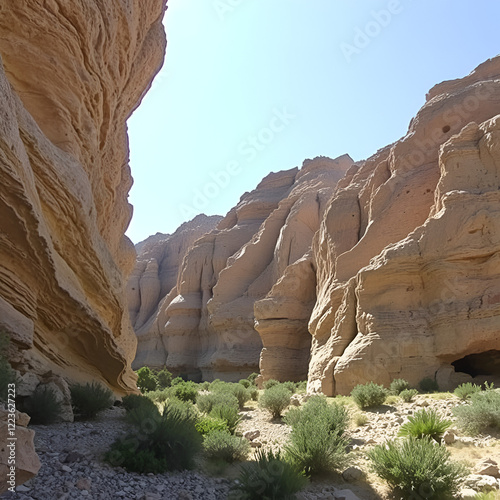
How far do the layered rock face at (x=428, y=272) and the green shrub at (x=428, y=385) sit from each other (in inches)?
12.8

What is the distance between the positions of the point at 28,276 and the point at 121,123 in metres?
9.32

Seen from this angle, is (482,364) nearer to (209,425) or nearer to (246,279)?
(209,425)

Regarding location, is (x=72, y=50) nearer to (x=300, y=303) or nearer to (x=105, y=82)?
(x=105, y=82)

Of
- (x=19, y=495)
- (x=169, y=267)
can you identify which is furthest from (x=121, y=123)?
(x=169, y=267)

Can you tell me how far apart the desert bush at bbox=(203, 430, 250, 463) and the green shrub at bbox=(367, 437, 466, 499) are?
8.14ft

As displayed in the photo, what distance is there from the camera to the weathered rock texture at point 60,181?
23.4 ft

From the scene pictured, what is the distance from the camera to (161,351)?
4803 cm

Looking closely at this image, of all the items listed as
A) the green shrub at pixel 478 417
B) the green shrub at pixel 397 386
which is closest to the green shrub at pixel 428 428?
the green shrub at pixel 478 417

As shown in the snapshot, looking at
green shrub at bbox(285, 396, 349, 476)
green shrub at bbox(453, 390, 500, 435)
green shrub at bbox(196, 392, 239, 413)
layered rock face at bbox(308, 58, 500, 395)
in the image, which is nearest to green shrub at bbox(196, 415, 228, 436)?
green shrub at bbox(285, 396, 349, 476)

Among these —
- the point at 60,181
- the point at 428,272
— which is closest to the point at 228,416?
the point at 60,181

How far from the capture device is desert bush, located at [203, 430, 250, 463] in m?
6.81

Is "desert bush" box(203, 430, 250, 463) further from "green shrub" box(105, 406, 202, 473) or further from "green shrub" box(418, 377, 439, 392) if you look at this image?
"green shrub" box(418, 377, 439, 392)

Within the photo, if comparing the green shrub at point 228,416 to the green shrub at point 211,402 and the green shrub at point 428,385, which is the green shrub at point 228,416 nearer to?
the green shrub at point 211,402

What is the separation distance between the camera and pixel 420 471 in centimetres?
509
